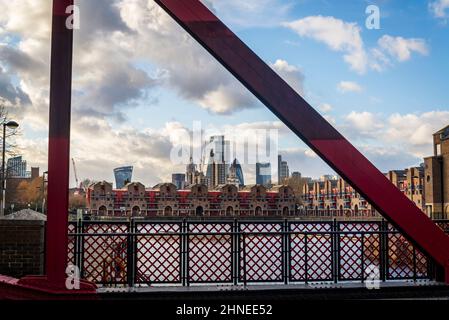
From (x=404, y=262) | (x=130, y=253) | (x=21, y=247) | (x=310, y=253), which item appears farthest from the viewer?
(x=310, y=253)

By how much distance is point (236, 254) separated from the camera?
8.90 meters

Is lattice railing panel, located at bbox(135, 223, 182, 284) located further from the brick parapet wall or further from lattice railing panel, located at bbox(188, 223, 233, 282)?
the brick parapet wall

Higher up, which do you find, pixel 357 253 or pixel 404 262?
pixel 357 253

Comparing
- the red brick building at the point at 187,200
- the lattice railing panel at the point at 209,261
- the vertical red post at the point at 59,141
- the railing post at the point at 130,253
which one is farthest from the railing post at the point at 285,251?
the red brick building at the point at 187,200

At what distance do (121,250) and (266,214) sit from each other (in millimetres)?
81185

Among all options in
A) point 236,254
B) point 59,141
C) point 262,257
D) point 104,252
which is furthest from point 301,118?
point 104,252

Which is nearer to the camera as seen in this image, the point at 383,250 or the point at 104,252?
the point at 104,252

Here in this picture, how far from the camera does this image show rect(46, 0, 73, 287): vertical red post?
268 inches

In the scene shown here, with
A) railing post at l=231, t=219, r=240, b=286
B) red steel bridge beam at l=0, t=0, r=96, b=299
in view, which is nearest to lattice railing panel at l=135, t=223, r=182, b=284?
railing post at l=231, t=219, r=240, b=286

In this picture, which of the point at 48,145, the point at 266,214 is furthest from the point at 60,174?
the point at 266,214

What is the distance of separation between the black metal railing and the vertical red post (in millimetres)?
1431

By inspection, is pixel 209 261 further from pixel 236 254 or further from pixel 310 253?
pixel 310 253

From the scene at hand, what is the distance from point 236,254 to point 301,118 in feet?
10.2

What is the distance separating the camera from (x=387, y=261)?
9.14m
